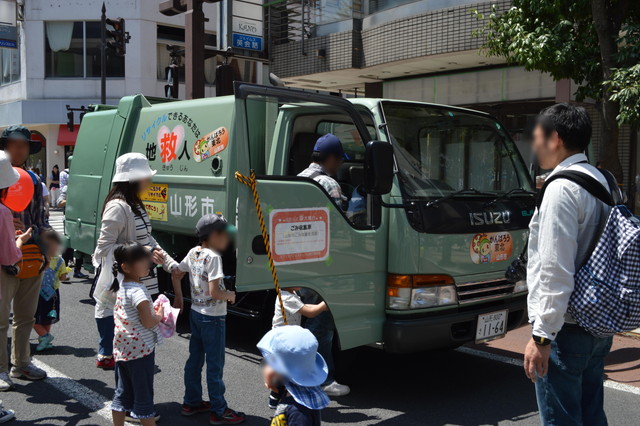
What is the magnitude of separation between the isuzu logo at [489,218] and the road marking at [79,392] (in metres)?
2.94

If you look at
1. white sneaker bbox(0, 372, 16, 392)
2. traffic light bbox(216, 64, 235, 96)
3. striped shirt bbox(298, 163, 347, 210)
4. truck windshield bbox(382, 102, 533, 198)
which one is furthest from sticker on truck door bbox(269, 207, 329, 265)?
traffic light bbox(216, 64, 235, 96)

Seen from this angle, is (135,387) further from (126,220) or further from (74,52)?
(74,52)

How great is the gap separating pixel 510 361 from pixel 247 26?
6959mm

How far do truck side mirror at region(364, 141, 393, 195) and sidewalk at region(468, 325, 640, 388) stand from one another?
2.79 metres

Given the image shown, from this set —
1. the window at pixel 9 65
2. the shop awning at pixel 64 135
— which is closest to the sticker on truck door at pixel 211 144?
the shop awning at pixel 64 135

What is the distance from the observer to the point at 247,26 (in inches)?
400

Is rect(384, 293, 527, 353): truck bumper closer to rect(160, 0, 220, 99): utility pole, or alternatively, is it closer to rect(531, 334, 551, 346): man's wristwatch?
rect(531, 334, 551, 346): man's wristwatch

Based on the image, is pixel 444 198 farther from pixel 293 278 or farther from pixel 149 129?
pixel 149 129

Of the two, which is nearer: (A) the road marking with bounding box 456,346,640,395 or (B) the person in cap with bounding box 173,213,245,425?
(B) the person in cap with bounding box 173,213,245,425

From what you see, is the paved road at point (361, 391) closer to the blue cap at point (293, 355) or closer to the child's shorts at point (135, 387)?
the child's shorts at point (135, 387)

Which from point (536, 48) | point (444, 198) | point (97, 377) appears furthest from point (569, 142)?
point (536, 48)

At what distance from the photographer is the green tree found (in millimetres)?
7301

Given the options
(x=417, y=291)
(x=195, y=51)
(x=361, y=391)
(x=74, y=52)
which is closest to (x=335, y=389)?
(x=361, y=391)

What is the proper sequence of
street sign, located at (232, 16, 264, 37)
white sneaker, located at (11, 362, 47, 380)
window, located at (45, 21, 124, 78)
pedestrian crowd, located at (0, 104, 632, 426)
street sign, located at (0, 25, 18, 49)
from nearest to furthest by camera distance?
pedestrian crowd, located at (0, 104, 632, 426) < white sneaker, located at (11, 362, 47, 380) < street sign, located at (232, 16, 264, 37) < street sign, located at (0, 25, 18, 49) < window, located at (45, 21, 124, 78)
